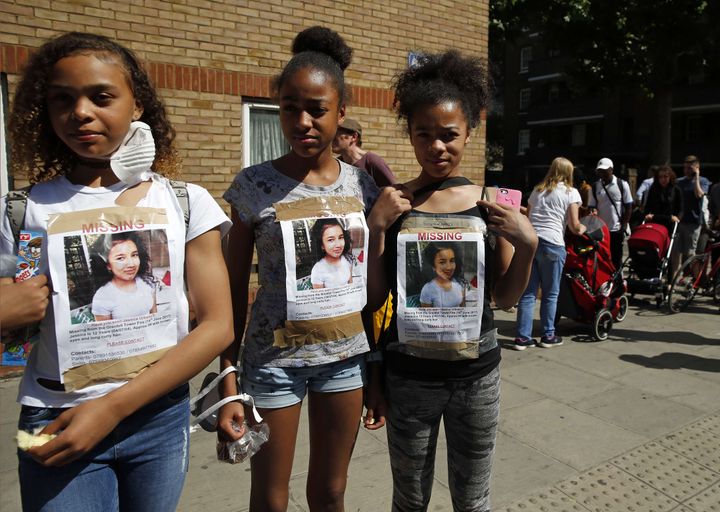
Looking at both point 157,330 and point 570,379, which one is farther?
point 570,379

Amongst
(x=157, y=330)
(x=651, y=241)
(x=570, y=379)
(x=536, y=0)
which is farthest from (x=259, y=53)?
(x=536, y=0)

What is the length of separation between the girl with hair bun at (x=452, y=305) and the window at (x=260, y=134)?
13.0 ft

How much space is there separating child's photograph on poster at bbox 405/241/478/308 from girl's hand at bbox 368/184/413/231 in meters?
0.11

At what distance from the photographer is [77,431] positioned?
4.25ft

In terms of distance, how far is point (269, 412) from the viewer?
1.96m

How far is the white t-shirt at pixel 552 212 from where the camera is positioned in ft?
19.1

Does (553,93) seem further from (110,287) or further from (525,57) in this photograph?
(110,287)

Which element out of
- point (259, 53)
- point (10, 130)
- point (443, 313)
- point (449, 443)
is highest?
point (259, 53)

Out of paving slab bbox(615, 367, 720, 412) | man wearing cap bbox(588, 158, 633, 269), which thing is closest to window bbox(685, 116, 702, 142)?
man wearing cap bbox(588, 158, 633, 269)

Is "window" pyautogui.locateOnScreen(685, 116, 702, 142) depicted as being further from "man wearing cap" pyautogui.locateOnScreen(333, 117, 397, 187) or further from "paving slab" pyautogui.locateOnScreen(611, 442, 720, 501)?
"man wearing cap" pyautogui.locateOnScreen(333, 117, 397, 187)

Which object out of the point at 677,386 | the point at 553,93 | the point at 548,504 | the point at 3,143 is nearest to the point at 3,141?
the point at 3,143

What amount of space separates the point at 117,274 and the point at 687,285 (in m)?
8.39

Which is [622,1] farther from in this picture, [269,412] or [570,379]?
[269,412]

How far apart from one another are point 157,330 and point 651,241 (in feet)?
25.0
